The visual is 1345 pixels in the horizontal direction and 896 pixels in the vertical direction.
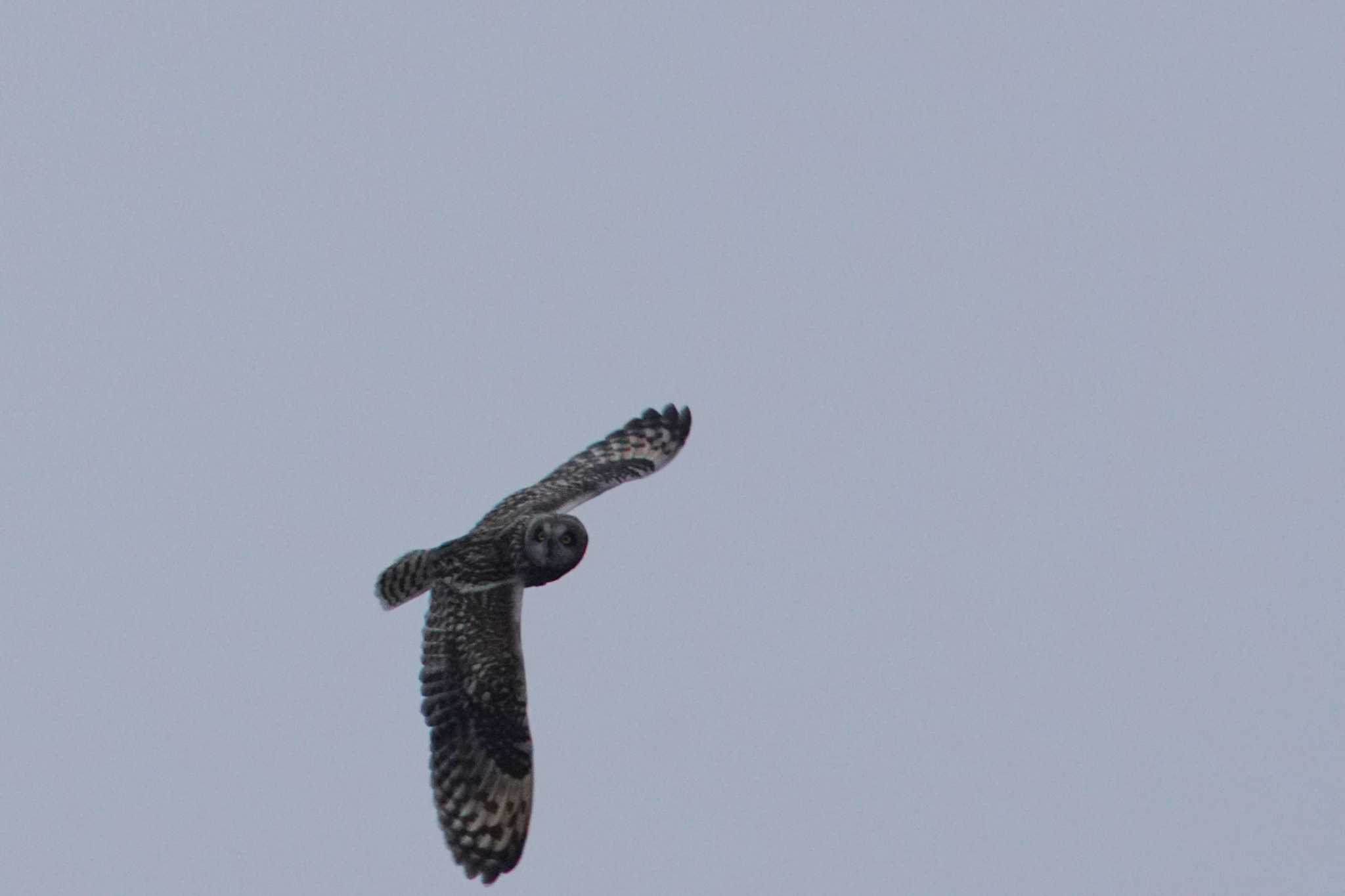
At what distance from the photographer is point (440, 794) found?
106 ft

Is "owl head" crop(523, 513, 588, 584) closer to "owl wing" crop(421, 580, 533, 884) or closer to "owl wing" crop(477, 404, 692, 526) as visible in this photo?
"owl wing" crop(421, 580, 533, 884)

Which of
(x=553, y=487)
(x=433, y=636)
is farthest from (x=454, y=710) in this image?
(x=553, y=487)

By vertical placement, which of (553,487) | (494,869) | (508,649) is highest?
(553,487)

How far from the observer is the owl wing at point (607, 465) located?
115ft

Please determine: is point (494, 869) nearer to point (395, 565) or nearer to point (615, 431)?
point (395, 565)

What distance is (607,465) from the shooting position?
36.7 metres

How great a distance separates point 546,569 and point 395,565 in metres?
1.79

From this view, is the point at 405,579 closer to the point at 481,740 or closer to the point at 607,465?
the point at 481,740

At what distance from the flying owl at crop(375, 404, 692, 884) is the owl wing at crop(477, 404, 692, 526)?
53.2 inches

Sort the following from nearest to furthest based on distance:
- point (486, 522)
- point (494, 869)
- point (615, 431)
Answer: point (494, 869), point (486, 522), point (615, 431)

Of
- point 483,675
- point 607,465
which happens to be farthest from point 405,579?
point 607,465

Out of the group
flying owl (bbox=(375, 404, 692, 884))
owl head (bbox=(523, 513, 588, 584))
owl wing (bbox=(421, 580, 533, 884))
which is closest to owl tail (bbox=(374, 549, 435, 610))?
flying owl (bbox=(375, 404, 692, 884))

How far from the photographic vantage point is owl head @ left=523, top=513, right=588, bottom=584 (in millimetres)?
32625

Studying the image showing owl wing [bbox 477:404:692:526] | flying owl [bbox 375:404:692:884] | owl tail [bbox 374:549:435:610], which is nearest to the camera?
flying owl [bbox 375:404:692:884]
